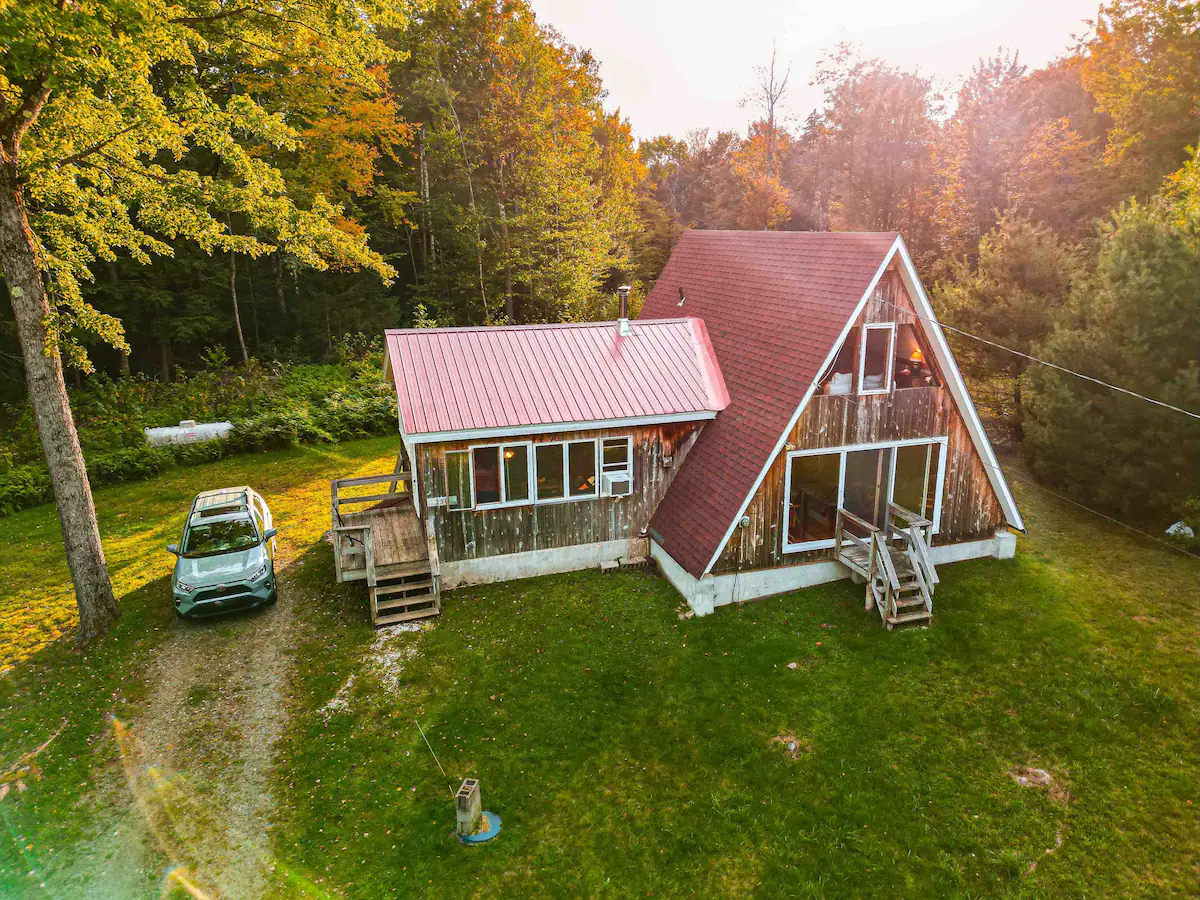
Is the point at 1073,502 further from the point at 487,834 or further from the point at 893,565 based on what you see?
the point at 487,834

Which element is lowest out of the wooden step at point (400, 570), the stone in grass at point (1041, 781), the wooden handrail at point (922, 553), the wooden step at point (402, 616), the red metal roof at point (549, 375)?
the stone in grass at point (1041, 781)

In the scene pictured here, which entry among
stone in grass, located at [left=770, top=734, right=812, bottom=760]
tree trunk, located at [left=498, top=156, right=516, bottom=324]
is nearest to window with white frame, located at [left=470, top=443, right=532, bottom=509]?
stone in grass, located at [left=770, top=734, right=812, bottom=760]

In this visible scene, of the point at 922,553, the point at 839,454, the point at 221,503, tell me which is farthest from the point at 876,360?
the point at 221,503

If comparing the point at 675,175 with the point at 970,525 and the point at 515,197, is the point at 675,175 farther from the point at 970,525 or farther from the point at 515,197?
the point at 970,525

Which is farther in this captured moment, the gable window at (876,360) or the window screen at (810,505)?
the window screen at (810,505)

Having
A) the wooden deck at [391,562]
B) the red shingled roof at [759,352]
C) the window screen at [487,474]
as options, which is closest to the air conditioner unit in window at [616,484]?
the red shingled roof at [759,352]

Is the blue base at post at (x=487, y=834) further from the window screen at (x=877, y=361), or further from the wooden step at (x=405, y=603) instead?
the window screen at (x=877, y=361)
